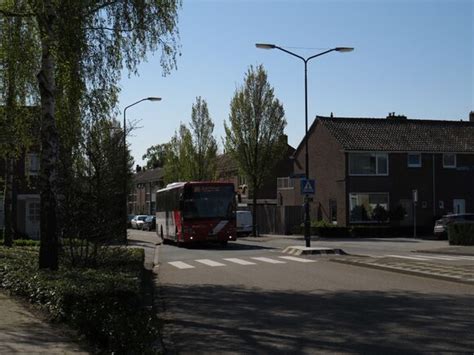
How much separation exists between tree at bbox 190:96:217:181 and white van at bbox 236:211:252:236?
37.7 ft

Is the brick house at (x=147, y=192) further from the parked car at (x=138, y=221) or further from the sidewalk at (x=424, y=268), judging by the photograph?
the sidewalk at (x=424, y=268)

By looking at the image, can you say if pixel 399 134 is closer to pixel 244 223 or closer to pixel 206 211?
pixel 244 223

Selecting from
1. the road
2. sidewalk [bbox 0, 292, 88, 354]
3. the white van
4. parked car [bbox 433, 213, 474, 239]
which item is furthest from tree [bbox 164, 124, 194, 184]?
sidewalk [bbox 0, 292, 88, 354]

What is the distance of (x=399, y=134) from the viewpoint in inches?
1955

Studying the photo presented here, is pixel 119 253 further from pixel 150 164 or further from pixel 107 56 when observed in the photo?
pixel 150 164

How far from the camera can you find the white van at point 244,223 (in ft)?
155

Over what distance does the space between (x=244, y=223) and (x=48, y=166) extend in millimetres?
34413

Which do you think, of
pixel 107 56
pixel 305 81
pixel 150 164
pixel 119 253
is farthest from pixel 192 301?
pixel 150 164

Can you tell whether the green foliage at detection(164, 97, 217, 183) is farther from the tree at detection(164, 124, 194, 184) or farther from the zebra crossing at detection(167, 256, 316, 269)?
the zebra crossing at detection(167, 256, 316, 269)

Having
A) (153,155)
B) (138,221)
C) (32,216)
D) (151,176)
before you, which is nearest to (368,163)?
(32,216)

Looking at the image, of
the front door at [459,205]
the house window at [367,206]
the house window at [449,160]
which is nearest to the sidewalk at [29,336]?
the house window at [367,206]

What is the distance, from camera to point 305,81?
27984 millimetres

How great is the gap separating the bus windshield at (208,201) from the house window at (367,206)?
16.9 metres

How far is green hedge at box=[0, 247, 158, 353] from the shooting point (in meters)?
7.52
